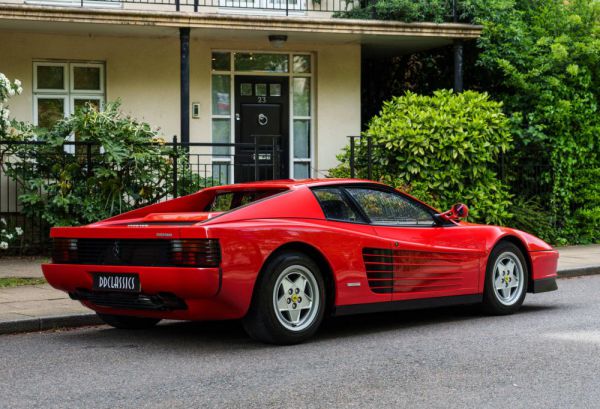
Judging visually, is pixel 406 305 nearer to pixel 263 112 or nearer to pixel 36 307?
pixel 36 307

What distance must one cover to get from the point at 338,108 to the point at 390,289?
11106 millimetres

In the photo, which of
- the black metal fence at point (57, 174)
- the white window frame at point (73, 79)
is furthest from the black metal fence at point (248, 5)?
the black metal fence at point (57, 174)

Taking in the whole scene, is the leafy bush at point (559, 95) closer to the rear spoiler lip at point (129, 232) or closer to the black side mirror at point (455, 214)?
the black side mirror at point (455, 214)

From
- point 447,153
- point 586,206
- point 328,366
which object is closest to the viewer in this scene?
point 328,366

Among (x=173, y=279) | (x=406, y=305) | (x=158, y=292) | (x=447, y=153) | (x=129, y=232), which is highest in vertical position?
(x=447, y=153)

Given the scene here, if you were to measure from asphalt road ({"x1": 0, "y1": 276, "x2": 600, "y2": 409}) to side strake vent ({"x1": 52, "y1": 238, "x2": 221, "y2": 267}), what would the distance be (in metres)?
0.70

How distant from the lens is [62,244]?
8.26 metres

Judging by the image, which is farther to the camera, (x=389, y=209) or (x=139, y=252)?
(x=389, y=209)

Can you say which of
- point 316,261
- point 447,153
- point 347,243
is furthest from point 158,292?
point 447,153

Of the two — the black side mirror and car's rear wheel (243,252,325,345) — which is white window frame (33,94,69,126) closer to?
the black side mirror

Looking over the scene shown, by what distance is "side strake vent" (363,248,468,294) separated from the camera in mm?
8305

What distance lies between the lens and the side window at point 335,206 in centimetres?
832

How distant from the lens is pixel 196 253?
23.8 ft

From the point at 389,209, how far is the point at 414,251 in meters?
0.46
